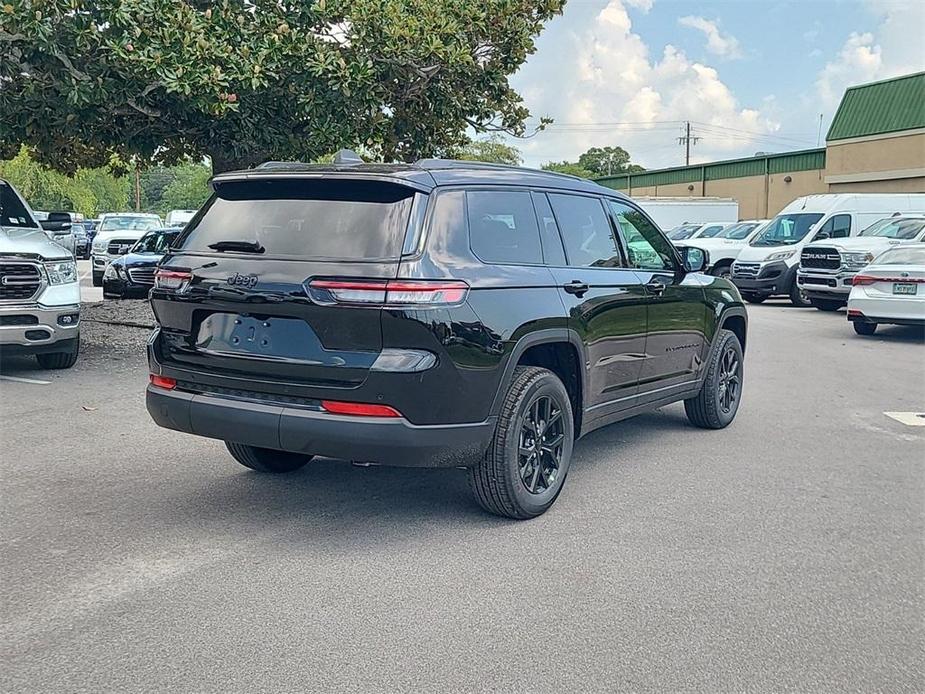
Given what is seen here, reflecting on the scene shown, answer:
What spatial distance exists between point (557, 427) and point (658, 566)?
1.12 metres

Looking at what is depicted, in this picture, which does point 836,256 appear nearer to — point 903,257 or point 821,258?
point 821,258

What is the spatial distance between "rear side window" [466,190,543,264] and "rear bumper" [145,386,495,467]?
0.91m

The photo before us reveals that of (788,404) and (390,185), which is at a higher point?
(390,185)

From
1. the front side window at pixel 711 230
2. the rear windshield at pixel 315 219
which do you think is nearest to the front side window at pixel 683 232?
the front side window at pixel 711 230

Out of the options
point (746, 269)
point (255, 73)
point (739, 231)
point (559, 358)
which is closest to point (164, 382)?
point (559, 358)

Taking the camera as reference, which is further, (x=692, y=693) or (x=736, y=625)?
(x=736, y=625)

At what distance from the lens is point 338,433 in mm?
4379

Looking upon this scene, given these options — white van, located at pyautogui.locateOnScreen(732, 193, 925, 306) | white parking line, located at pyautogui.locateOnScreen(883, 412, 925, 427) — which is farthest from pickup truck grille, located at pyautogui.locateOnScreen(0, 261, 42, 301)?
white van, located at pyautogui.locateOnScreen(732, 193, 925, 306)

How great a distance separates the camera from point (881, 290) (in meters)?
13.3

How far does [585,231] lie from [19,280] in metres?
5.82

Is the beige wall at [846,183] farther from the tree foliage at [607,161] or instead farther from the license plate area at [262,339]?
the tree foliage at [607,161]

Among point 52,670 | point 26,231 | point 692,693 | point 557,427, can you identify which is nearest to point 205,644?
point 52,670

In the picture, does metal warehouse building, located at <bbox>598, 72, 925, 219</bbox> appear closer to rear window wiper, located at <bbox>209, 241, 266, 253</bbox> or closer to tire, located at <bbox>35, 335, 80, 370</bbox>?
tire, located at <bbox>35, 335, 80, 370</bbox>

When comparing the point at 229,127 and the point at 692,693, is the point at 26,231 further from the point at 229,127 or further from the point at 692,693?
the point at 692,693
